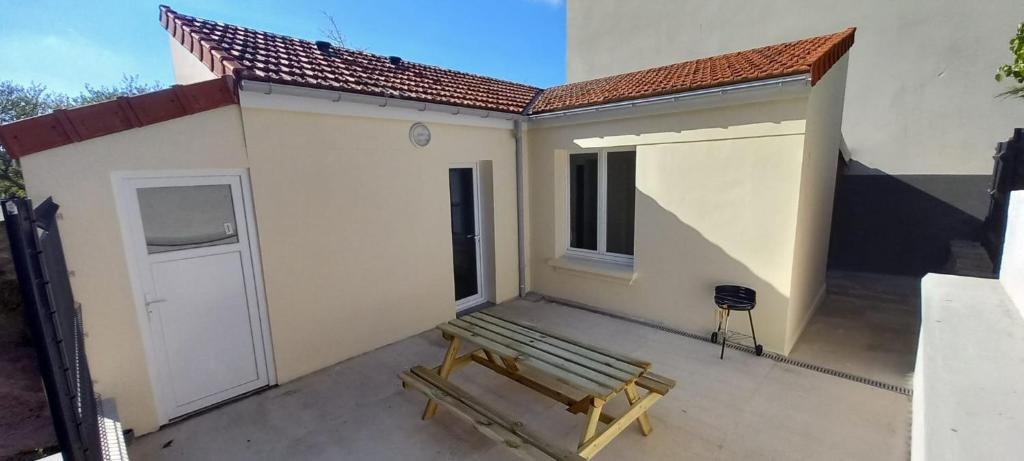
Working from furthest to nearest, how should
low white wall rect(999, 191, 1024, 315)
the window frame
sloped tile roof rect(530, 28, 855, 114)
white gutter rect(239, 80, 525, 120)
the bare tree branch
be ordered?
1. the bare tree branch
2. the window frame
3. sloped tile roof rect(530, 28, 855, 114)
4. white gutter rect(239, 80, 525, 120)
5. low white wall rect(999, 191, 1024, 315)

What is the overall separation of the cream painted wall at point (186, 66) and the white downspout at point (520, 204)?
4.60m

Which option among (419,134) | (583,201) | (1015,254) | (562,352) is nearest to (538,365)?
(562,352)

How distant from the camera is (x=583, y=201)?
7.39 m

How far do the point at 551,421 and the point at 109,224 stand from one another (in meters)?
4.56

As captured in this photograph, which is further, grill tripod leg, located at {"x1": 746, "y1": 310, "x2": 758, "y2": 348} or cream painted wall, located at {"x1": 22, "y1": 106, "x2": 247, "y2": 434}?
grill tripod leg, located at {"x1": 746, "y1": 310, "x2": 758, "y2": 348}

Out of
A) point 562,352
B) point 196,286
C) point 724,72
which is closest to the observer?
point 562,352

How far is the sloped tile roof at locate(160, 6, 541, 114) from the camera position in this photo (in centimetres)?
447

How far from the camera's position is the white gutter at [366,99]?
420cm

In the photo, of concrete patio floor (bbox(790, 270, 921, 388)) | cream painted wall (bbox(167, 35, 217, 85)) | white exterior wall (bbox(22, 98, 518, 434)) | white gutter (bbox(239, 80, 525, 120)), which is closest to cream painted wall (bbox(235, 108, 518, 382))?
white exterior wall (bbox(22, 98, 518, 434))

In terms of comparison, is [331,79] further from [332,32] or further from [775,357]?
[332,32]

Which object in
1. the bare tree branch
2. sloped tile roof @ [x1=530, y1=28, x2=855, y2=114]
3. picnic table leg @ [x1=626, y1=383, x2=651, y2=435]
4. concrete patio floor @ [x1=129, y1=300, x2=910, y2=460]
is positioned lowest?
concrete patio floor @ [x1=129, y1=300, x2=910, y2=460]

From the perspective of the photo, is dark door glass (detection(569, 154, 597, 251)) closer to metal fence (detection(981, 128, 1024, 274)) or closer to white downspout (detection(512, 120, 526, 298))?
white downspout (detection(512, 120, 526, 298))

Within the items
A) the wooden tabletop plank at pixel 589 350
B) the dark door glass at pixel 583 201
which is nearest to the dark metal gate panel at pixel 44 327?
the wooden tabletop plank at pixel 589 350

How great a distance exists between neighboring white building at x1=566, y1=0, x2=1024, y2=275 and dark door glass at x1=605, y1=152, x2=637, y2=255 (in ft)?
23.7
